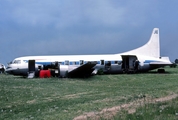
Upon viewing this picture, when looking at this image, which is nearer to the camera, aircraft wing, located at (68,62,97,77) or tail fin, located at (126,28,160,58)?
aircraft wing, located at (68,62,97,77)

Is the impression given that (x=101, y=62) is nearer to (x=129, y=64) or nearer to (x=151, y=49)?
(x=129, y=64)

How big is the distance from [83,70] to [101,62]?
18.3 feet

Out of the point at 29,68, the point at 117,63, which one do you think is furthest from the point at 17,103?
the point at 117,63

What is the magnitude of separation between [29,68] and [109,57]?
33.9 ft

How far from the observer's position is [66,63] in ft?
113

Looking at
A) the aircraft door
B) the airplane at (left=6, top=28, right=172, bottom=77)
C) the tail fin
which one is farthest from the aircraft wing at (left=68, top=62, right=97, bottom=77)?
the tail fin

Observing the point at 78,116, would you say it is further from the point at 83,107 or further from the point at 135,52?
the point at 135,52

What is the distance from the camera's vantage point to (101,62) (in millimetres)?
35656

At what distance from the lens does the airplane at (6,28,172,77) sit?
3334cm

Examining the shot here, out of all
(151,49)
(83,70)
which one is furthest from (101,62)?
(151,49)

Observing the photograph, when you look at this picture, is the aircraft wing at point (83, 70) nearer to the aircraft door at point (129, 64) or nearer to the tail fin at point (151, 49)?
the aircraft door at point (129, 64)

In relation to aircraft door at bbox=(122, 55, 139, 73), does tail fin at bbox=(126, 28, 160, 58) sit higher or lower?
higher

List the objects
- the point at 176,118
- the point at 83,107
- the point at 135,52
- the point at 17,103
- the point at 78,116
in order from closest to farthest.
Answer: the point at 176,118
the point at 78,116
the point at 83,107
the point at 17,103
the point at 135,52

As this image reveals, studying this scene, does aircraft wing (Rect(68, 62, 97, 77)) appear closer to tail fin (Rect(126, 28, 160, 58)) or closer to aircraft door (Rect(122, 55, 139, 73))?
aircraft door (Rect(122, 55, 139, 73))
